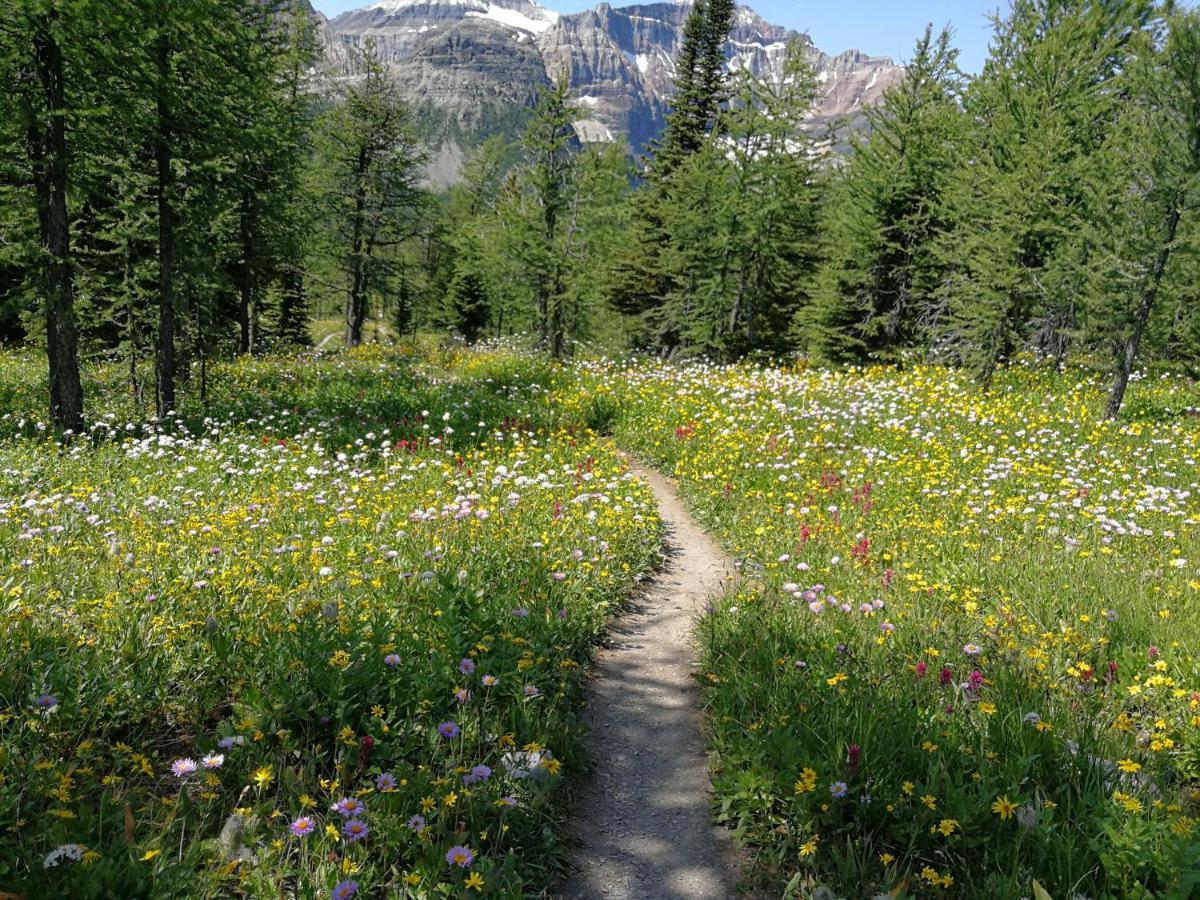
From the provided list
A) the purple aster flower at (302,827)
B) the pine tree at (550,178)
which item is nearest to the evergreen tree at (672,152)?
the pine tree at (550,178)

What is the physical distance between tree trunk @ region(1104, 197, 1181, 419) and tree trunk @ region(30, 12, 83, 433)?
1917 centimetres

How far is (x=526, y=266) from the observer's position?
21.2 meters

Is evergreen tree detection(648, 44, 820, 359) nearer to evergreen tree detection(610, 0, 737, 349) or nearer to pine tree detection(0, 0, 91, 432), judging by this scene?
evergreen tree detection(610, 0, 737, 349)

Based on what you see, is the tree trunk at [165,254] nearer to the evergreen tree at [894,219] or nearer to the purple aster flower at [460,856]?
the purple aster flower at [460,856]

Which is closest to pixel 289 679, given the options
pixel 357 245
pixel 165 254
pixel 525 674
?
pixel 525 674

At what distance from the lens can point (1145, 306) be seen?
12.8 meters

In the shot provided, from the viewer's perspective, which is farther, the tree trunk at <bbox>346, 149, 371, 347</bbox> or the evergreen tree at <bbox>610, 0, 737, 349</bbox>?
the evergreen tree at <bbox>610, 0, 737, 349</bbox>

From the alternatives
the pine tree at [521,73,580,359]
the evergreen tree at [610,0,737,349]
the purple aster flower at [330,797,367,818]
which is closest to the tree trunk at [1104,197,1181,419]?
the pine tree at [521,73,580,359]

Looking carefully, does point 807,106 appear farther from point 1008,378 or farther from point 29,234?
point 29,234

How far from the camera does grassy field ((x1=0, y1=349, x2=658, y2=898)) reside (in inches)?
112

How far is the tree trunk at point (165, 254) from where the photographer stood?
11891 millimetres

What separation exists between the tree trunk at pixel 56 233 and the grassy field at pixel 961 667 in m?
10.6

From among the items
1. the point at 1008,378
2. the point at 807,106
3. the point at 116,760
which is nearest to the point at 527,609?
the point at 116,760

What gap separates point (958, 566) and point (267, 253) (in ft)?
71.2
